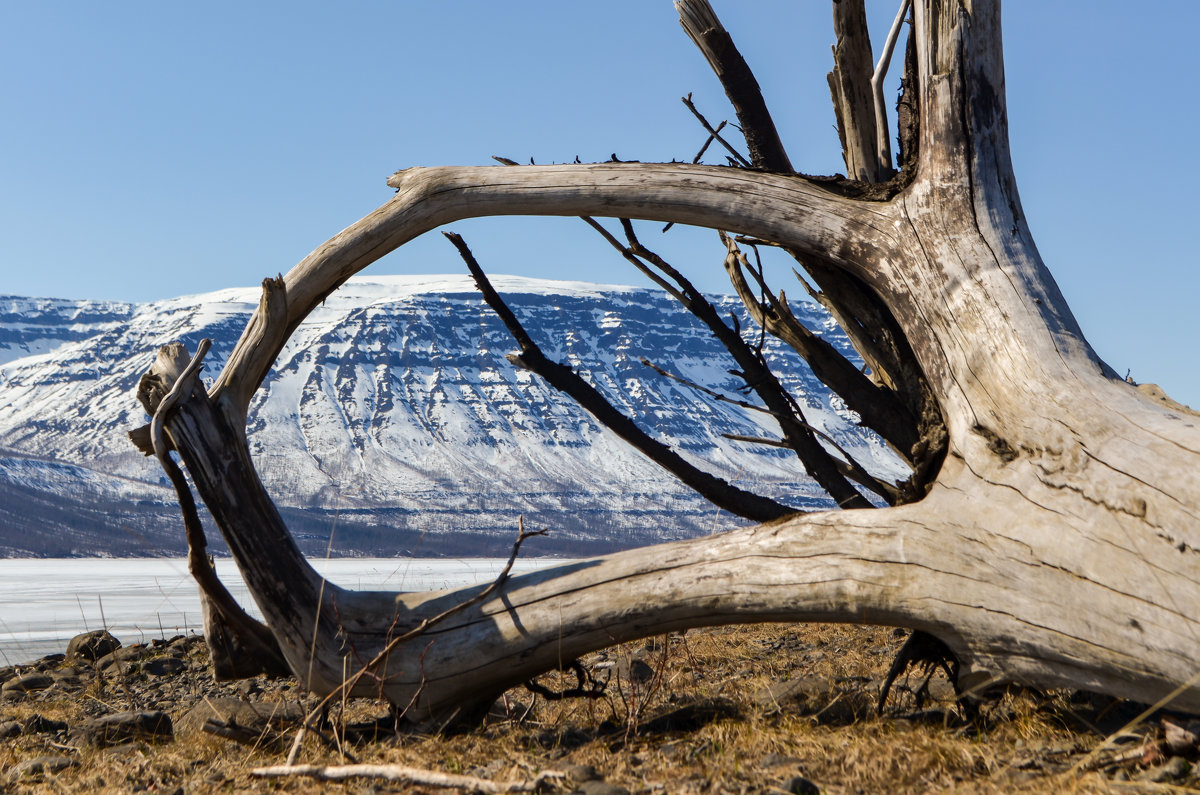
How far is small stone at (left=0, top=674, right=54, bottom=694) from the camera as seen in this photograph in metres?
7.43

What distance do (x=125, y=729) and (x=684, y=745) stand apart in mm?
2891

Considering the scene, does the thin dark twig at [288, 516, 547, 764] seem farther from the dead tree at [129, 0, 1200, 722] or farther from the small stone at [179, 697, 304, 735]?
the small stone at [179, 697, 304, 735]

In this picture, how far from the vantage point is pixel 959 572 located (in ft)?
11.7

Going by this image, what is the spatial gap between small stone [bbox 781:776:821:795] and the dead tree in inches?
35.0

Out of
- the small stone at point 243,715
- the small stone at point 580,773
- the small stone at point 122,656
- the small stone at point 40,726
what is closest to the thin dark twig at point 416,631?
the small stone at point 243,715

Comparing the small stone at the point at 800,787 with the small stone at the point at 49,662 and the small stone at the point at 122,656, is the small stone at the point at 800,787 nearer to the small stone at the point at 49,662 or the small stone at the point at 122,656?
the small stone at the point at 122,656

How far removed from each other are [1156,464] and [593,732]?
7.96ft

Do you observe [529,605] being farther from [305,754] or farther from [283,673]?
[283,673]

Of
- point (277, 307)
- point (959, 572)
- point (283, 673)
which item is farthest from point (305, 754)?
point (959, 572)

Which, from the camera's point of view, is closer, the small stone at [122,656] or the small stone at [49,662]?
the small stone at [122,656]

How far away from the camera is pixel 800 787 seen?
304cm

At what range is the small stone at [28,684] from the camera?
7.43 m

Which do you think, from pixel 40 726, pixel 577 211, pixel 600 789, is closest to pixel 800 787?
pixel 600 789

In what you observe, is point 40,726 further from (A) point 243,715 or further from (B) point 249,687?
(B) point 249,687
